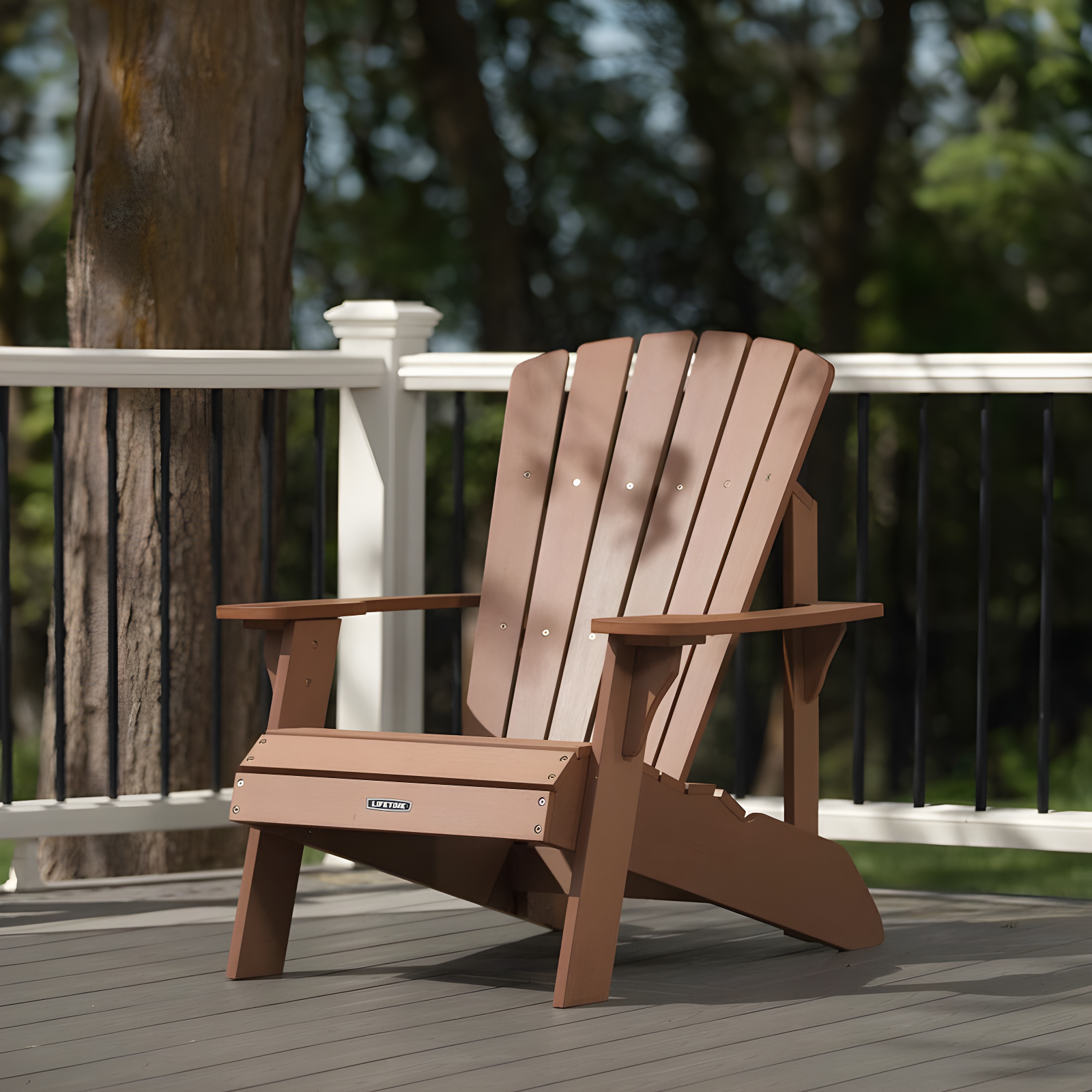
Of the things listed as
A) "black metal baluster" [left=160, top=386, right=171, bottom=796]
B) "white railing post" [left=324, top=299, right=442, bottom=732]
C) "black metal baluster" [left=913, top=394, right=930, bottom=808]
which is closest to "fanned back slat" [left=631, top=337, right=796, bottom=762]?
"black metal baluster" [left=913, top=394, right=930, bottom=808]

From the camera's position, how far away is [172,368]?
10.8 feet

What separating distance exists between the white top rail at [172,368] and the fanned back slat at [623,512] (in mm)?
780

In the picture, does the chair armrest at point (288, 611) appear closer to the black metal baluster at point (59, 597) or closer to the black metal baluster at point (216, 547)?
the black metal baluster at point (216, 547)

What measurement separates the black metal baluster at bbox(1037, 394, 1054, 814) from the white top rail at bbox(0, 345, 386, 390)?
1.50m

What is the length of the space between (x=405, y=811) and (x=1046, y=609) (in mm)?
1506

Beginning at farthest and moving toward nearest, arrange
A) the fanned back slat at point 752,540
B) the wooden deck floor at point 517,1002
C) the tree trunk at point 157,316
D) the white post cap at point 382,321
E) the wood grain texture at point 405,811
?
the tree trunk at point 157,316
the white post cap at point 382,321
the fanned back slat at point 752,540
the wood grain texture at point 405,811
the wooden deck floor at point 517,1002

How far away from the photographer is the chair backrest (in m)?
2.84

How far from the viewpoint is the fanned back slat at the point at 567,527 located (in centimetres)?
300

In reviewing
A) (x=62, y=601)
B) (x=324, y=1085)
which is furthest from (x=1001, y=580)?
(x=324, y=1085)

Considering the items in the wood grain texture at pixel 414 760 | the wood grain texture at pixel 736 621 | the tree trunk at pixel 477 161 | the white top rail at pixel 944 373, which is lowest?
the wood grain texture at pixel 414 760

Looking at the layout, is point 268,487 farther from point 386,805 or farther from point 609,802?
point 609,802

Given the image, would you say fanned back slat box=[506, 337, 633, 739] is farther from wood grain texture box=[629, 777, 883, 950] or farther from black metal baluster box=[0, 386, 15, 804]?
black metal baluster box=[0, 386, 15, 804]

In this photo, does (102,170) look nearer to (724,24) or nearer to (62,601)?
(62,601)

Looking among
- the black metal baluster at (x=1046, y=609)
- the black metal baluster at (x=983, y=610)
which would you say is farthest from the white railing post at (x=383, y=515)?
the black metal baluster at (x=1046, y=609)
